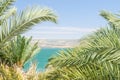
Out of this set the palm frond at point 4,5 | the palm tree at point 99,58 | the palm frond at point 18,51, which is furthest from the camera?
the palm frond at point 18,51

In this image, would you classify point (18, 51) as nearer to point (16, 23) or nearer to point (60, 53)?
point (16, 23)

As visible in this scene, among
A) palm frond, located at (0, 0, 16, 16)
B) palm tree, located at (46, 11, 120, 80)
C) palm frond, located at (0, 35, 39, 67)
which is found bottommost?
palm frond, located at (0, 35, 39, 67)

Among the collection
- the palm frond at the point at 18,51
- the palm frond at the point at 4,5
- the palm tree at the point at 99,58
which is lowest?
the palm frond at the point at 18,51

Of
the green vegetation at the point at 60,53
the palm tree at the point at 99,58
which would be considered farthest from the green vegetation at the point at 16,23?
the palm tree at the point at 99,58

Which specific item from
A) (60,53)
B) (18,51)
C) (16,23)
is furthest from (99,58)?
(18,51)

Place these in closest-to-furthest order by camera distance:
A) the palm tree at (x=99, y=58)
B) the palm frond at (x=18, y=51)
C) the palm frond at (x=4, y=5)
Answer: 1. the palm tree at (x=99, y=58)
2. the palm frond at (x=4, y=5)
3. the palm frond at (x=18, y=51)

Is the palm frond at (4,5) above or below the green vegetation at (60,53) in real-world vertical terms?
above

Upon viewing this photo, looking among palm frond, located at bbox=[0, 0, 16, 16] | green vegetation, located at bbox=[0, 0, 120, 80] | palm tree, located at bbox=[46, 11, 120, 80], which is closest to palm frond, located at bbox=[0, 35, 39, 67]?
green vegetation, located at bbox=[0, 0, 120, 80]

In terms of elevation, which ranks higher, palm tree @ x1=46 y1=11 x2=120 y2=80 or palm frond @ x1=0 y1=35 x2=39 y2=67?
palm tree @ x1=46 y1=11 x2=120 y2=80

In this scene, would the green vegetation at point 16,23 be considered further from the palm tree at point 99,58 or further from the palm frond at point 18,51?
the palm tree at point 99,58

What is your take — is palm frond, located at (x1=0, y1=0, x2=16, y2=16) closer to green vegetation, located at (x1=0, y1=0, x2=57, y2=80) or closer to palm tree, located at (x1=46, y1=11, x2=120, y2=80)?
green vegetation, located at (x1=0, y1=0, x2=57, y2=80)

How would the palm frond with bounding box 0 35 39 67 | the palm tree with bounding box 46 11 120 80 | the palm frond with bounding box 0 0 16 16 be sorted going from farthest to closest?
the palm frond with bounding box 0 35 39 67 → the palm frond with bounding box 0 0 16 16 → the palm tree with bounding box 46 11 120 80

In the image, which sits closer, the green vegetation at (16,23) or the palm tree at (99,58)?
the palm tree at (99,58)

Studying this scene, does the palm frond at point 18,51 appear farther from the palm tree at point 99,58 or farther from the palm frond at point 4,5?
the palm tree at point 99,58
